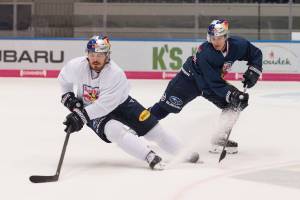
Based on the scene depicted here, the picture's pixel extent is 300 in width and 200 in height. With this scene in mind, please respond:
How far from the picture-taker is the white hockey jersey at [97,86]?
11.0ft

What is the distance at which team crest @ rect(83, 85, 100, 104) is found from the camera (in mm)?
3432

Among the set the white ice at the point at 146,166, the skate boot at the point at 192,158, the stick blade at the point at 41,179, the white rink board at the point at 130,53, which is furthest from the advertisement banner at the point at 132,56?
the stick blade at the point at 41,179

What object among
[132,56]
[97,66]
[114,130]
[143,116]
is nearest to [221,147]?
[143,116]

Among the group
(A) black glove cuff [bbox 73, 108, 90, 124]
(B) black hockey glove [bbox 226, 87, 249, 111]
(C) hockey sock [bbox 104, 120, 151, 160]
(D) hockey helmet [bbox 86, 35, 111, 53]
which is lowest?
(C) hockey sock [bbox 104, 120, 151, 160]

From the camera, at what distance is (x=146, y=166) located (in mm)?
3438

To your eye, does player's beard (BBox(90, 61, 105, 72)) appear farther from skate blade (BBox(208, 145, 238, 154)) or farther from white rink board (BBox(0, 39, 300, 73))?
white rink board (BBox(0, 39, 300, 73))

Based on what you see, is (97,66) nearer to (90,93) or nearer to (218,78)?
(90,93)

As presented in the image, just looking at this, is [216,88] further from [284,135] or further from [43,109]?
[43,109]

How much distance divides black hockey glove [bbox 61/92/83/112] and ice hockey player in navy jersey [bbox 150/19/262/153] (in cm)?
87

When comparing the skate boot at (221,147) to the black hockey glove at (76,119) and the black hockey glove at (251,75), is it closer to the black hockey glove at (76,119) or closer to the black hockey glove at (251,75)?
the black hockey glove at (251,75)

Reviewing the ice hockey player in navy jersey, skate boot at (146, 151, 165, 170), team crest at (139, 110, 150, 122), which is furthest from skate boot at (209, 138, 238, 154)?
skate boot at (146, 151, 165, 170)

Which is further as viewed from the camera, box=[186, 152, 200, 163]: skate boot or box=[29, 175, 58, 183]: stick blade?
box=[186, 152, 200, 163]: skate boot

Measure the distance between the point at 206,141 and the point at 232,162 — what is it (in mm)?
574

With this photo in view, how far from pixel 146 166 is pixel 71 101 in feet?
1.80
